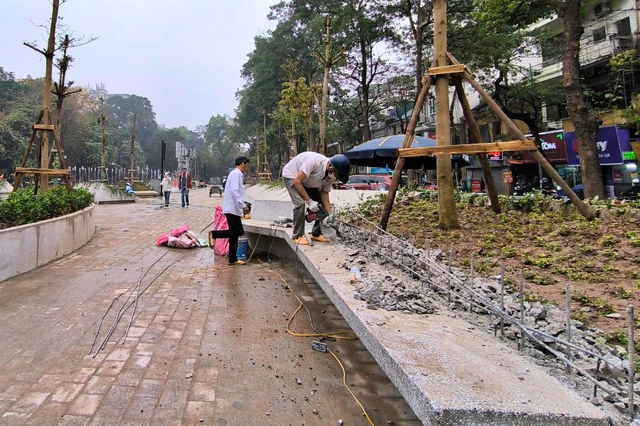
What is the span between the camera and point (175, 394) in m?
2.43

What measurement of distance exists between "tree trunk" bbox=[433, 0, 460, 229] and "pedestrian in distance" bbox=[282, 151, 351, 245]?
115cm

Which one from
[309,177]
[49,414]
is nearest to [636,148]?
[309,177]

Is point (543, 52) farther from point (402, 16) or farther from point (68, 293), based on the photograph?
point (68, 293)

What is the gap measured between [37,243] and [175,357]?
4.02 metres

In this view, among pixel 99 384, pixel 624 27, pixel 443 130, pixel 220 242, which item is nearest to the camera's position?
pixel 99 384

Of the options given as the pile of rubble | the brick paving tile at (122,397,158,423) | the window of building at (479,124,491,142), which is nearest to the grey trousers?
the pile of rubble

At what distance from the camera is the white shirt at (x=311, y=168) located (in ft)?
16.4

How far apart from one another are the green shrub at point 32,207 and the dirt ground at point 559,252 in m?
5.07

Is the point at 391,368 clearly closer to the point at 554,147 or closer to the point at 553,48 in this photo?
the point at 553,48

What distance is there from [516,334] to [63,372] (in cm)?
288

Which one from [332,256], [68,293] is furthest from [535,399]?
[68,293]

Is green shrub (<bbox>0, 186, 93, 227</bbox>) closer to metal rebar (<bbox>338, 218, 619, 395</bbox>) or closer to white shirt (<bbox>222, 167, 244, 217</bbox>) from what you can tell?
white shirt (<bbox>222, 167, 244, 217</bbox>)

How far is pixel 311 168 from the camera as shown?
5.00 metres

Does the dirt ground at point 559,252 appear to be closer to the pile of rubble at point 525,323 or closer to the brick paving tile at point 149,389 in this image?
the pile of rubble at point 525,323
